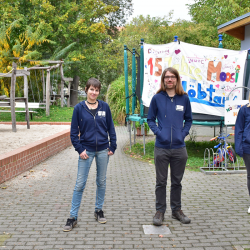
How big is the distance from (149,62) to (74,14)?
1842 centimetres

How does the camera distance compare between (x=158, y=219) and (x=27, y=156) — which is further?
(x=27, y=156)

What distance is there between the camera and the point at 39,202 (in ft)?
16.8

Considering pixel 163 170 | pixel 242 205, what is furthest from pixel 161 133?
pixel 242 205

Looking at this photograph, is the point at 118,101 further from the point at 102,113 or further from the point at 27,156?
the point at 102,113

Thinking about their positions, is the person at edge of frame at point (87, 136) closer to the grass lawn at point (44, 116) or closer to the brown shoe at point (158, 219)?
the brown shoe at point (158, 219)

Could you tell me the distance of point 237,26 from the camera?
1158 cm

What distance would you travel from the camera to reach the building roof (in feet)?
36.3

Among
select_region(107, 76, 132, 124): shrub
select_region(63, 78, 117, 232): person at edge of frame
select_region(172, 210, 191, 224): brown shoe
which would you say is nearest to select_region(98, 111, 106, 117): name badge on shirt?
select_region(63, 78, 117, 232): person at edge of frame

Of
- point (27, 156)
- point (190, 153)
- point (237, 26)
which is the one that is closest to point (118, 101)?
point (237, 26)

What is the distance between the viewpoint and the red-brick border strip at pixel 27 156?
6.18 metres

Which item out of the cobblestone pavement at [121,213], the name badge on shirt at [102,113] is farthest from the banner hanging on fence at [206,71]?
the name badge on shirt at [102,113]

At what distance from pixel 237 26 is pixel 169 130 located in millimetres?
8828

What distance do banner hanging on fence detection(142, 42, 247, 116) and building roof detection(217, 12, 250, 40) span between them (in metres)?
3.18

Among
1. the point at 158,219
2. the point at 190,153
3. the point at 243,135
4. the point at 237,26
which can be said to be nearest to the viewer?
the point at 158,219
